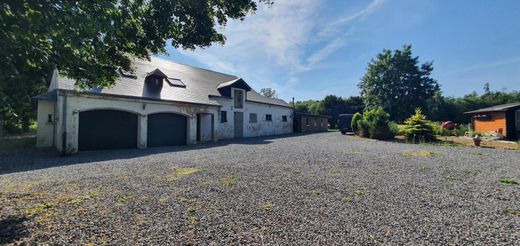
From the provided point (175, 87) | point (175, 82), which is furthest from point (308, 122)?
point (175, 87)

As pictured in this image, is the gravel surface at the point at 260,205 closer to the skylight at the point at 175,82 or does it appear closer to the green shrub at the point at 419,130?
the green shrub at the point at 419,130

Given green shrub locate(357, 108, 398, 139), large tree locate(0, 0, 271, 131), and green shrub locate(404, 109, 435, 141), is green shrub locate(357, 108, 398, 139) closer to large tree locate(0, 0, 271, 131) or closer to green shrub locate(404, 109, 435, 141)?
green shrub locate(404, 109, 435, 141)

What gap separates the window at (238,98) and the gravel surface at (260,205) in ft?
50.8

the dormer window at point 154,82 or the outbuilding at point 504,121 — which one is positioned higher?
the dormer window at point 154,82

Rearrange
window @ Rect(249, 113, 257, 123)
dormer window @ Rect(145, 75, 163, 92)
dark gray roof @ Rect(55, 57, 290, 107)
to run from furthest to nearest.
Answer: window @ Rect(249, 113, 257, 123) → dormer window @ Rect(145, 75, 163, 92) → dark gray roof @ Rect(55, 57, 290, 107)

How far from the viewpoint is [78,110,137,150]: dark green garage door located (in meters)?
12.2

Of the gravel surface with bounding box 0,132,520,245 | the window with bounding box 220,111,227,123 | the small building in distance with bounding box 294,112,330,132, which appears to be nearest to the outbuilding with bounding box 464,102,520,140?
the gravel surface with bounding box 0,132,520,245

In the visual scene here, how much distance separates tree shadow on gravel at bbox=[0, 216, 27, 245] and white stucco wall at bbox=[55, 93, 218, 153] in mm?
8803

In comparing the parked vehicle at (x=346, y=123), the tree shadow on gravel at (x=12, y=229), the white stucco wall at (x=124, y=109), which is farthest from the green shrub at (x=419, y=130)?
the tree shadow on gravel at (x=12, y=229)

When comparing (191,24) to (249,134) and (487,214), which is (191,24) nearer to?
(487,214)

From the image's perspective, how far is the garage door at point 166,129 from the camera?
1484cm

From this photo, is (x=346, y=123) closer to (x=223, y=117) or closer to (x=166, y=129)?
(x=223, y=117)

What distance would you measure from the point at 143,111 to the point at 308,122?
83.9 ft

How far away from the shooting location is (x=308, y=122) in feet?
116
